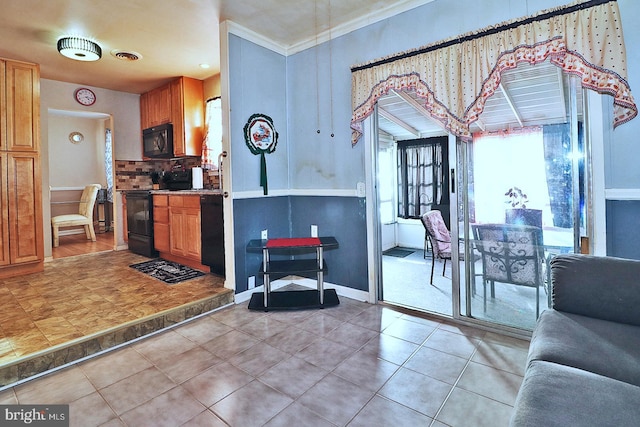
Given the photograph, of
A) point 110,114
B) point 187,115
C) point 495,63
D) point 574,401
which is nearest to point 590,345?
point 574,401

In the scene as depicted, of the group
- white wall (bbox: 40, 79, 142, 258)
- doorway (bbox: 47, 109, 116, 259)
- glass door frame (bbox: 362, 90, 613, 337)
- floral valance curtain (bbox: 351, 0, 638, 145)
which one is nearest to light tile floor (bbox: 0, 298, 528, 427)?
glass door frame (bbox: 362, 90, 613, 337)

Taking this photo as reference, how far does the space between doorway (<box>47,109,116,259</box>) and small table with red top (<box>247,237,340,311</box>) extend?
4.38 meters

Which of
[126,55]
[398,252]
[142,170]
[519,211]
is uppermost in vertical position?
[126,55]

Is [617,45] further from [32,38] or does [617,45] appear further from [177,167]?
[177,167]

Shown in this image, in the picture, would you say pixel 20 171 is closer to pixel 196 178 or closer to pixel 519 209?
pixel 196 178

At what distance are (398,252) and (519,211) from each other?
321cm

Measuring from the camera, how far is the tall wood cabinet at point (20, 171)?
3.43 m

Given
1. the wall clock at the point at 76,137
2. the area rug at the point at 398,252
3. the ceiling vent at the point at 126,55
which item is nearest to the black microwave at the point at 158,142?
the ceiling vent at the point at 126,55

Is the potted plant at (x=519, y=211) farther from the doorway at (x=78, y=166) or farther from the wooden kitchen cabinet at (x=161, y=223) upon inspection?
the doorway at (x=78, y=166)

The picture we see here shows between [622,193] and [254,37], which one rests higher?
[254,37]

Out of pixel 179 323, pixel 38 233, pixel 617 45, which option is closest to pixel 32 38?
pixel 38 233

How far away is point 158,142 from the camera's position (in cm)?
474

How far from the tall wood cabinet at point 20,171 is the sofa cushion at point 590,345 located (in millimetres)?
4683

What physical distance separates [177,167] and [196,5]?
9.95 ft
